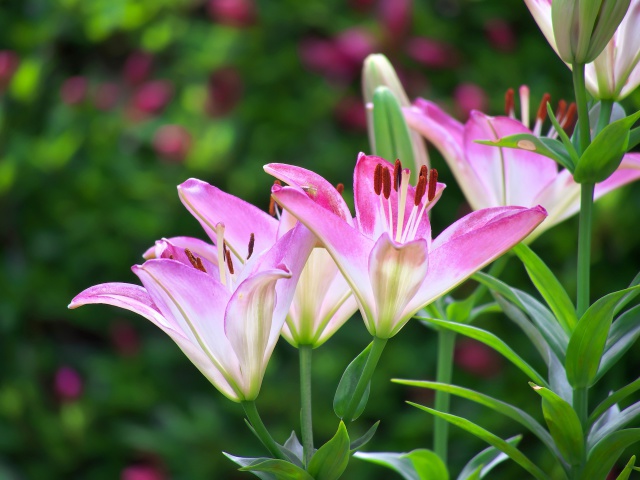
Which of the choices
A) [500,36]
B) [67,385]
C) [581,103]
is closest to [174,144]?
[67,385]

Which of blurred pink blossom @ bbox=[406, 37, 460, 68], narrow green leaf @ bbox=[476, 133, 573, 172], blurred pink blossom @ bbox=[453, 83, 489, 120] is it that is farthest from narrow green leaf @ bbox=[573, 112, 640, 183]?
blurred pink blossom @ bbox=[406, 37, 460, 68]

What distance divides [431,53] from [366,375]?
997 mm

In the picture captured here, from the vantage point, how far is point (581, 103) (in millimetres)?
424

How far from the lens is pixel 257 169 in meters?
1.34

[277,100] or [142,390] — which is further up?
[277,100]

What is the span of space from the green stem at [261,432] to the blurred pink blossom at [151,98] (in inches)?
39.9

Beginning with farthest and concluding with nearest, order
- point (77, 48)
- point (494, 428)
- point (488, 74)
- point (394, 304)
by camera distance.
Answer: point (77, 48) → point (488, 74) → point (494, 428) → point (394, 304)

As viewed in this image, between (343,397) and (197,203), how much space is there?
0.11 metres

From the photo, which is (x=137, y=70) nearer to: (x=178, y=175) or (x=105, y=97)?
(x=105, y=97)

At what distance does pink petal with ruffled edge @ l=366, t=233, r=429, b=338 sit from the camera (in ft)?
1.22

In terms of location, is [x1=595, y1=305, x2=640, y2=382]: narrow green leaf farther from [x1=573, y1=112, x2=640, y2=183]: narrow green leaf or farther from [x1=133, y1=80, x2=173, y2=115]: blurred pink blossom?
[x1=133, y1=80, x2=173, y2=115]: blurred pink blossom

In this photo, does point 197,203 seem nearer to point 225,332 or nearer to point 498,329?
point 225,332

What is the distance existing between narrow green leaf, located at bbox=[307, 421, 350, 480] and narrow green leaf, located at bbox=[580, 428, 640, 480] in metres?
0.12

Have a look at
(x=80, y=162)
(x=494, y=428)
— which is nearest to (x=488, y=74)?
(x=494, y=428)
